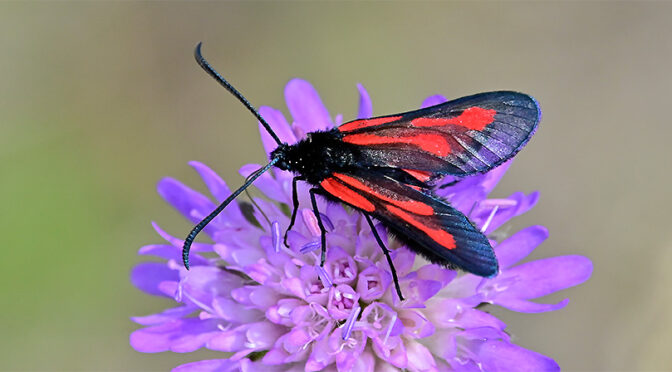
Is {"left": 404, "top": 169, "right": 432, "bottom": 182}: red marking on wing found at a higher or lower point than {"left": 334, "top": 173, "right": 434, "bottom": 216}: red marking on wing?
higher

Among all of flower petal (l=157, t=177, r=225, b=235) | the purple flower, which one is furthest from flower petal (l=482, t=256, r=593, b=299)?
flower petal (l=157, t=177, r=225, b=235)

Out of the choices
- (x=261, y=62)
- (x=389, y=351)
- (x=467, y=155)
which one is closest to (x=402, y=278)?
(x=389, y=351)

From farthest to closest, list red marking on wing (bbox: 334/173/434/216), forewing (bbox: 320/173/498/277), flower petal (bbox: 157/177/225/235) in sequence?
flower petal (bbox: 157/177/225/235), red marking on wing (bbox: 334/173/434/216), forewing (bbox: 320/173/498/277)

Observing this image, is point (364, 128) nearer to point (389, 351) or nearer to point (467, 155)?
point (467, 155)

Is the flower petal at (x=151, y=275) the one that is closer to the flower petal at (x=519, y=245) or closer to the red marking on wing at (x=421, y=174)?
the red marking on wing at (x=421, y=174)

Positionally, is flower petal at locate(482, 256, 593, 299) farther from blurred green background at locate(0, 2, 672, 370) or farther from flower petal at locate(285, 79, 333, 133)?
blurred green background at locate(0, 2, 672, 370)

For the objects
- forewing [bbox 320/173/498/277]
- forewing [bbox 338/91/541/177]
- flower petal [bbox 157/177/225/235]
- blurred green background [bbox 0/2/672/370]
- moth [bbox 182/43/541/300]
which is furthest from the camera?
blurred green background [bbox 0/2/672/370]

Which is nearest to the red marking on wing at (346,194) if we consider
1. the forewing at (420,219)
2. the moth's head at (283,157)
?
the forewing at (420,219)
